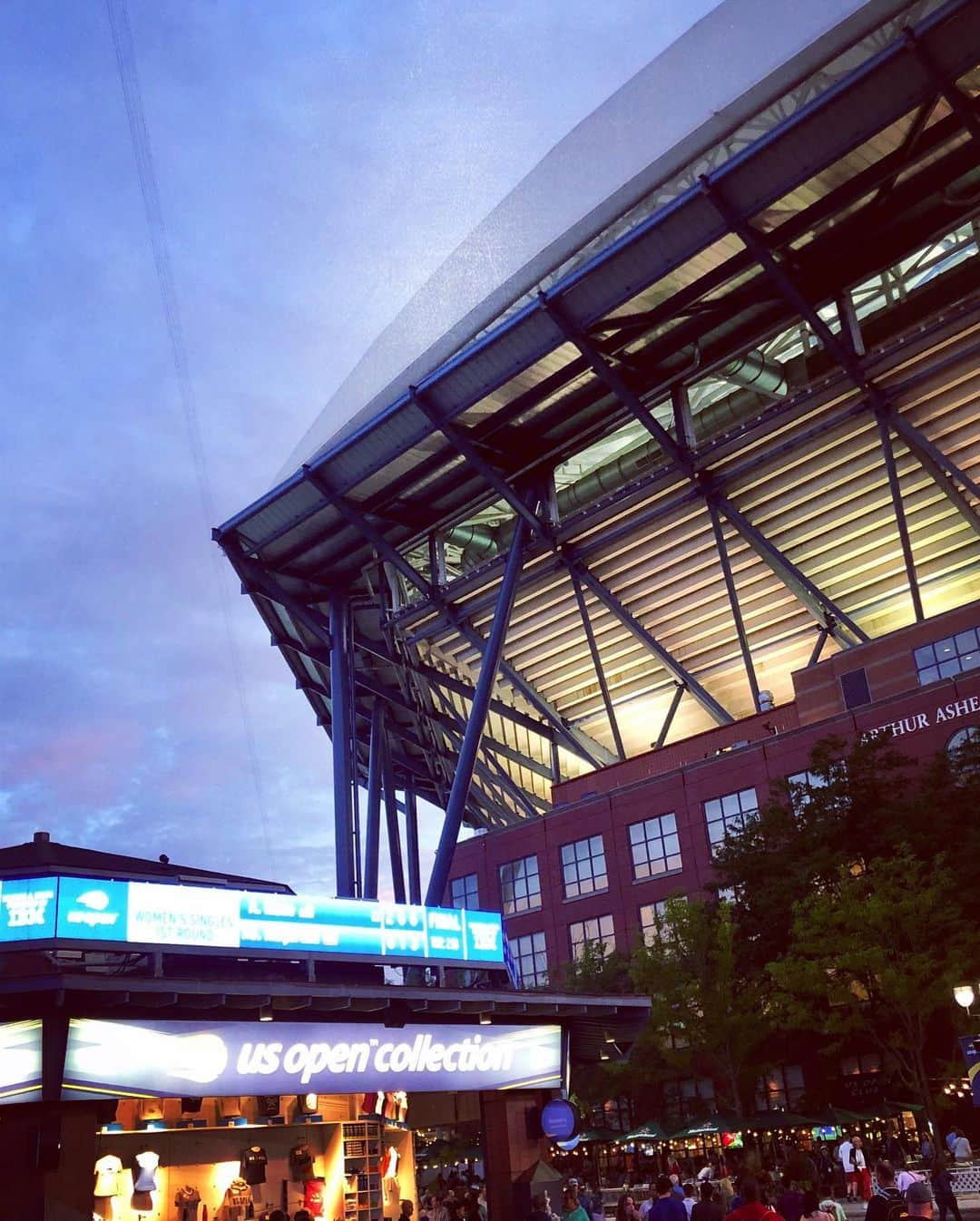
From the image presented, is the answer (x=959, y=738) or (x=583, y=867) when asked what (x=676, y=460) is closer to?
(x=959, y=738)

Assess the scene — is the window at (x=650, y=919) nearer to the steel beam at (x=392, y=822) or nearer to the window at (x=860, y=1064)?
the window at (x=860, y=1064)

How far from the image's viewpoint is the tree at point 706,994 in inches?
1688

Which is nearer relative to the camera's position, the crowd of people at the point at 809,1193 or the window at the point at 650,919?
the crowd of people at the point at 809,1193

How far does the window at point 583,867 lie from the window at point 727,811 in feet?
21.5

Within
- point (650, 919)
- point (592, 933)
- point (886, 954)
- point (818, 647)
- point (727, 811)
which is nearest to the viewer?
point (886, 954)

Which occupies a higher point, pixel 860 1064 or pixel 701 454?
pixel 701 454

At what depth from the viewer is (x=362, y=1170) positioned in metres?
Result: 24.3

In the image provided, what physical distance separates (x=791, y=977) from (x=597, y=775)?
23384mm

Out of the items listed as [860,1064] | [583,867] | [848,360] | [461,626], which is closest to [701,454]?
[848,360]

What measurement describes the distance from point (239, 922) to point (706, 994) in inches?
1115

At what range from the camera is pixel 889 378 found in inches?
1688

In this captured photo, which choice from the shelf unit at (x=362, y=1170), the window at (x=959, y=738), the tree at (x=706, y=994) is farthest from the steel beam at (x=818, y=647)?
the shelf unit at (x=362, y=1170)

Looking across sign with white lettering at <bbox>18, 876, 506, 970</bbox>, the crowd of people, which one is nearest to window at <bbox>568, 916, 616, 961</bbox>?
the crowd of people

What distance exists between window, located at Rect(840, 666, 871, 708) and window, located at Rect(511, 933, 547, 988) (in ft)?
67.2
